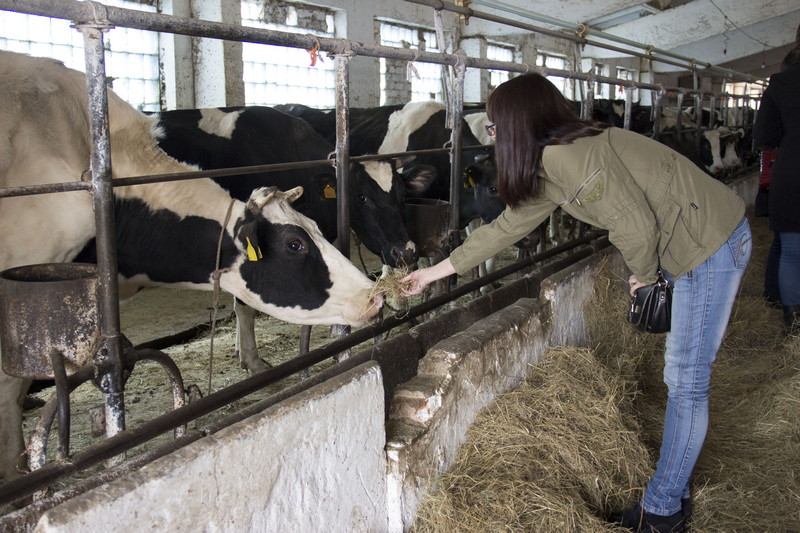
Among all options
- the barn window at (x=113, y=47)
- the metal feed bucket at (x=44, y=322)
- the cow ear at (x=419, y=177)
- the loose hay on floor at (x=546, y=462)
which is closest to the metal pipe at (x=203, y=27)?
the metal feed bucket at (x=44, y=322)

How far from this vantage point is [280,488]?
193 centimetres

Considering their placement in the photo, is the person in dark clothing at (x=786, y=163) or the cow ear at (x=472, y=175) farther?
the cow ear at (x=472, y=175)

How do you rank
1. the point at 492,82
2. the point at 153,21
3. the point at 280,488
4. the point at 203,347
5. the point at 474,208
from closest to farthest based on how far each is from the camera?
the point at 280,488, the point at 153,21, the point at 203,347, the point at 474,208, the point at 492,82

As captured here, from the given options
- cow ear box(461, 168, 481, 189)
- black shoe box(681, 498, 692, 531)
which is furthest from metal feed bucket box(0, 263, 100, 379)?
cow ear box(461, 168, 481, 189)

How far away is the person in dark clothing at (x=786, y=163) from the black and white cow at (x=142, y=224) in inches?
123

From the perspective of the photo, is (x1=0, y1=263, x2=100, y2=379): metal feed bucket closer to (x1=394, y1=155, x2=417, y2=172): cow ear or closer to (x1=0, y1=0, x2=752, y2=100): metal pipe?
(x1=0, y1=0, x2=752, y2=100): metal pipe

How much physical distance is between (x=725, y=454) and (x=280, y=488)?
7.95 feet

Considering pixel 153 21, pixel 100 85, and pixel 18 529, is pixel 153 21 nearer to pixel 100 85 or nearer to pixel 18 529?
pixel 100 85

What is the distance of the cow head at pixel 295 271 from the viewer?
10.3 feet

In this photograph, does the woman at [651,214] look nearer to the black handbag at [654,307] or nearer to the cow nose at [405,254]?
the black handbag at [654,307]

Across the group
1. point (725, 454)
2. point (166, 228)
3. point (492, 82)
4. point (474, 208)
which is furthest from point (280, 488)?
point (492, 82)

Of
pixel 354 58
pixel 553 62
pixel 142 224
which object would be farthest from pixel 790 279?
pixel 553 62

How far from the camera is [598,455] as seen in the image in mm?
2881

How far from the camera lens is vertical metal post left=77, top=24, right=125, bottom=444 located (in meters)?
1.97
